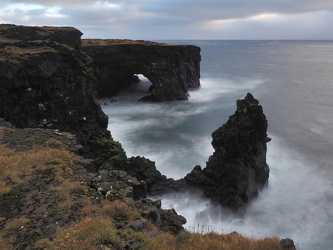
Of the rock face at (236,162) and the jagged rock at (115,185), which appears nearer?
the jagged rock at (115,185)

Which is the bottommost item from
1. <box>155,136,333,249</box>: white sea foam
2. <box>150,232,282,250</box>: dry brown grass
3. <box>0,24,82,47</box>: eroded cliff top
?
<box>155,136,333,249</box>: white sea foam

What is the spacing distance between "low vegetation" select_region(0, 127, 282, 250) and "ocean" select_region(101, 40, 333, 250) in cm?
187

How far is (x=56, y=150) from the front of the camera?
1680cm

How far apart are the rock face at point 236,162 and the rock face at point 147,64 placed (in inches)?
1739

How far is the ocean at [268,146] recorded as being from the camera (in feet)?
85.8

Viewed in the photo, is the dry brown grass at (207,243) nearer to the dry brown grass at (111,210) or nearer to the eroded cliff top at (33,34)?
the dry brown grass at (111,210)

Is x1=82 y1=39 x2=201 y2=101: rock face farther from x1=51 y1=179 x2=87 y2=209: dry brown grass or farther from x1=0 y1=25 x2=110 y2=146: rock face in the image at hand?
x1=51 y1=179 x2=87 y2=209: dry brown grass

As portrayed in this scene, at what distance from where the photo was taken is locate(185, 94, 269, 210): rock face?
2711 centimetres

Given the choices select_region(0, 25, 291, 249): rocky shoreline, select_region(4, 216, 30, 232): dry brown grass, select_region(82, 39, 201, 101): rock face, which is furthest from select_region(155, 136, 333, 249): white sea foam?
select_region(82, 39, 201, 101): rock face

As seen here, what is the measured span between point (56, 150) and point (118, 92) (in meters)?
67.2

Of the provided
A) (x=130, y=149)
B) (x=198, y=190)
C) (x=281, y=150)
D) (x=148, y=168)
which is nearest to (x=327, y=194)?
(x=281, y=150)

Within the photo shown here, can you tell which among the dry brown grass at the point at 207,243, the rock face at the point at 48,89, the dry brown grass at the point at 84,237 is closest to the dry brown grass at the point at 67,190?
the dry brown grass at the point at 84,237

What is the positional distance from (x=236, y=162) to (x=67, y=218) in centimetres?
2036

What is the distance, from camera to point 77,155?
57.2ft
